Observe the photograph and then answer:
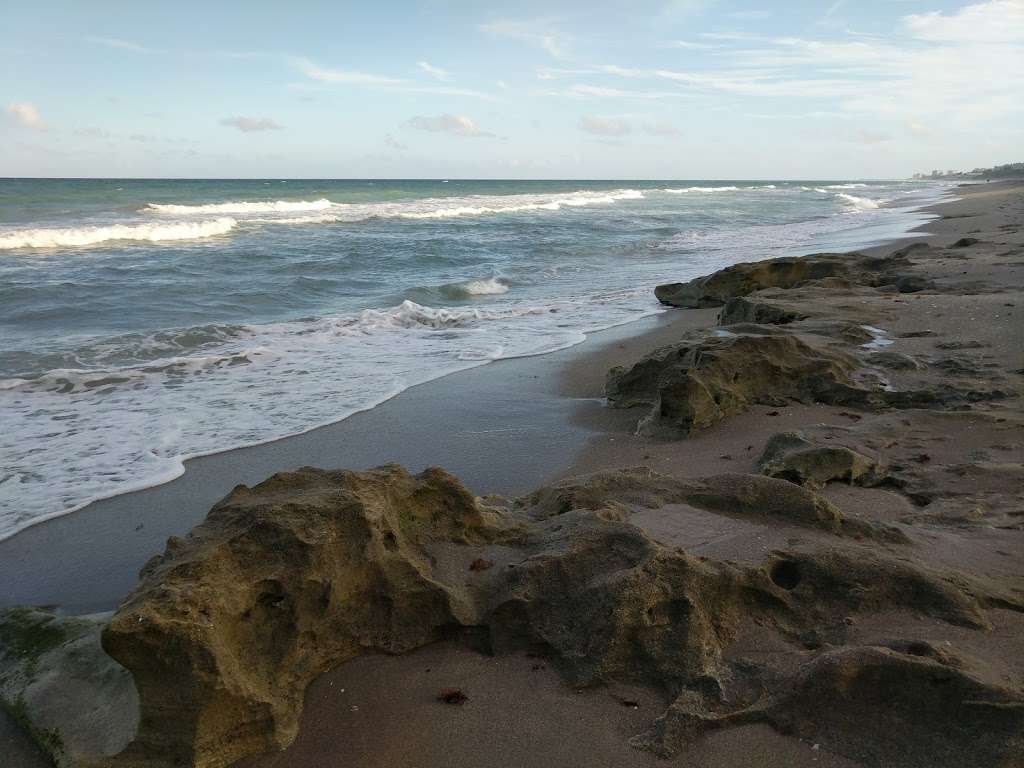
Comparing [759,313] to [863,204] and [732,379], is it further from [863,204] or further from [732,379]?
[863,204]

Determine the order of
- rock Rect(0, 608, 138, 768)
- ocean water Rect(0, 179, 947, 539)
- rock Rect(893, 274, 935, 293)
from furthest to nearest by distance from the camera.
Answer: rock Rect(893, 274, 935, 293) → ocean water Rect(0, 179, 947, 539) → rock Rect(0, 608, 138, 768)

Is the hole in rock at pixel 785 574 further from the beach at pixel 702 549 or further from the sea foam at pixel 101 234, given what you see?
the sea foam at pixel 101 234

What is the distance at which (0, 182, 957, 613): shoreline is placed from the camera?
3600 millimetres

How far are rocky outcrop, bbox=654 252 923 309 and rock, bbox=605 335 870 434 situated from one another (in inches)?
170

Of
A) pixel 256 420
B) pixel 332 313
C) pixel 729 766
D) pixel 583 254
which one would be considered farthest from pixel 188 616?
pixel 583 254

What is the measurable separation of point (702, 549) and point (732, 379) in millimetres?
2460

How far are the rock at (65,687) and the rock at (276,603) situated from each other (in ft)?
0.63

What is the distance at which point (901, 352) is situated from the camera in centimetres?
598

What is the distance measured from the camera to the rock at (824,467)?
3.81m

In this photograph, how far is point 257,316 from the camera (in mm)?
11031

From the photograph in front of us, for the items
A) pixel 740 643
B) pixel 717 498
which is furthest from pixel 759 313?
pixel 740 643

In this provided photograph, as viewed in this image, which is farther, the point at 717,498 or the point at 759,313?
the point at 759,313

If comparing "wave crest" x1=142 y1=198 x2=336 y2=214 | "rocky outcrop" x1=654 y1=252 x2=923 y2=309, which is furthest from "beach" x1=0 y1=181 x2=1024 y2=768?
"wave crest" x1=142 y1=198 x2=336 y2=214

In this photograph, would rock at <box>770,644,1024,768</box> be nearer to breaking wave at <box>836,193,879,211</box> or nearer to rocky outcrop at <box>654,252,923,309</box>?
rocky outcrop at <box>654,252,923,309</box>
